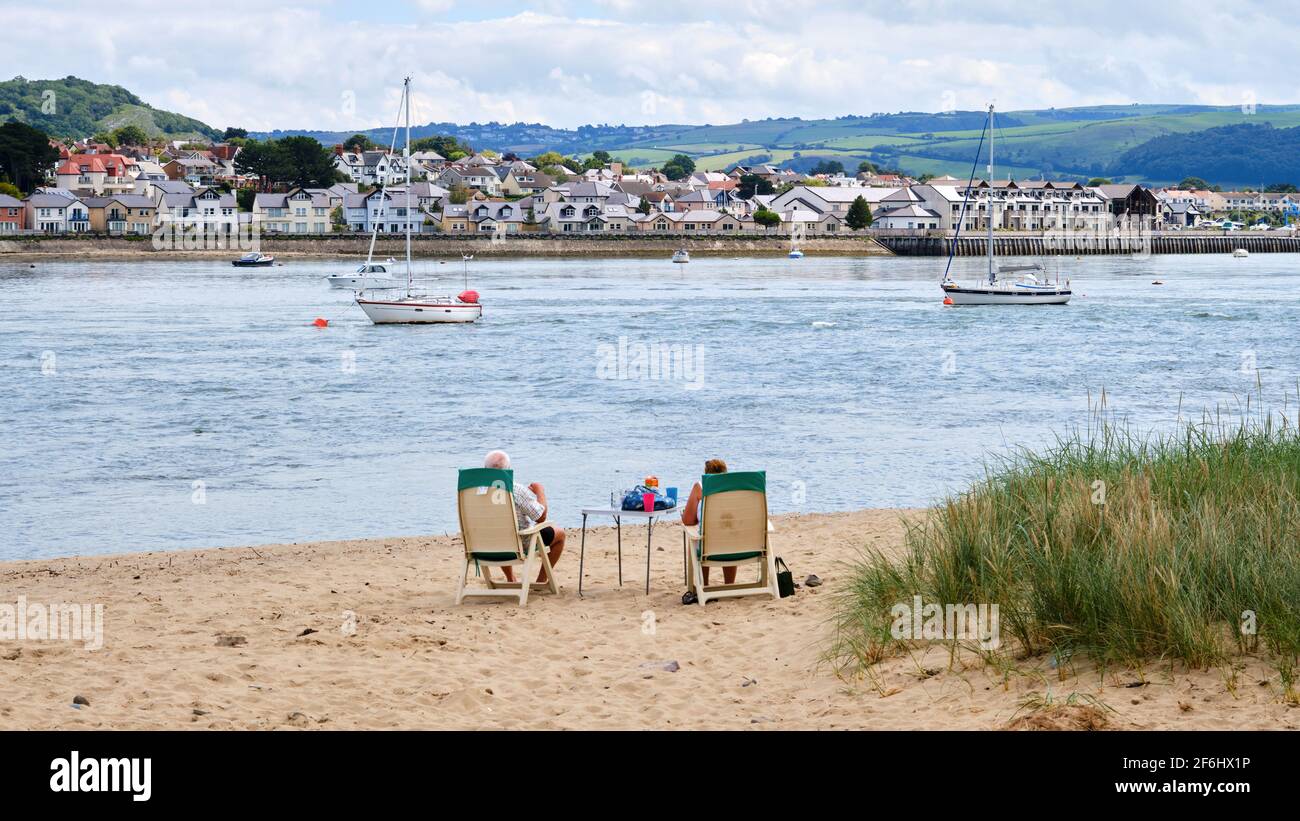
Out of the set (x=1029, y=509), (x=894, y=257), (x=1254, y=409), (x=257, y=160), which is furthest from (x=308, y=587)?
(x=257, y=160)

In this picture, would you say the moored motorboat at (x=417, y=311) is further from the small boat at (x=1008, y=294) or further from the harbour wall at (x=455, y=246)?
the harbour wall at (x=455, y=246)

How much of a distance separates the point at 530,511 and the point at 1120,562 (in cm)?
451

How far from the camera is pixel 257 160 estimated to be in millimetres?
166625

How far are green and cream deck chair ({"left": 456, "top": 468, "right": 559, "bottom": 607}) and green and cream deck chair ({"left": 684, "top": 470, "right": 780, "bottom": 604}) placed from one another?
44.4 inches

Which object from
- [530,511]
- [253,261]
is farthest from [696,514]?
[253,261]

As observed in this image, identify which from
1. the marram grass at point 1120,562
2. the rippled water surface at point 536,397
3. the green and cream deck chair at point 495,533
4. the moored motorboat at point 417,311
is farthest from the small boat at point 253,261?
the marram grass at point 1120,562

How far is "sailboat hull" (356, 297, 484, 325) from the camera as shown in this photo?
51312 millimetres

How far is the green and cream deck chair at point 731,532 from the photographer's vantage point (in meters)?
9.84

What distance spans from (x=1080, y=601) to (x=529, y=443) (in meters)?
14.4

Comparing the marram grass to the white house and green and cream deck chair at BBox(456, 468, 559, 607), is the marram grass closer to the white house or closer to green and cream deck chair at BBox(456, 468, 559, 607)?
green and cream deck chair at BBox(456, 468, 559, 607)

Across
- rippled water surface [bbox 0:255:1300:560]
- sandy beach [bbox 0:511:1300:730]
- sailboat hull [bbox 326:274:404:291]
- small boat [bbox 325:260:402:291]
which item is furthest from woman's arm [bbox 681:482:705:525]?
sailboat hull [bbox 326:274:404:291]

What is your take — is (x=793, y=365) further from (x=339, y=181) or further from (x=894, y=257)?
(x=339, y=181)

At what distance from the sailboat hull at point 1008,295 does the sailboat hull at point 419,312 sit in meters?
20.3

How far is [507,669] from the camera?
A: 27.7 feet
